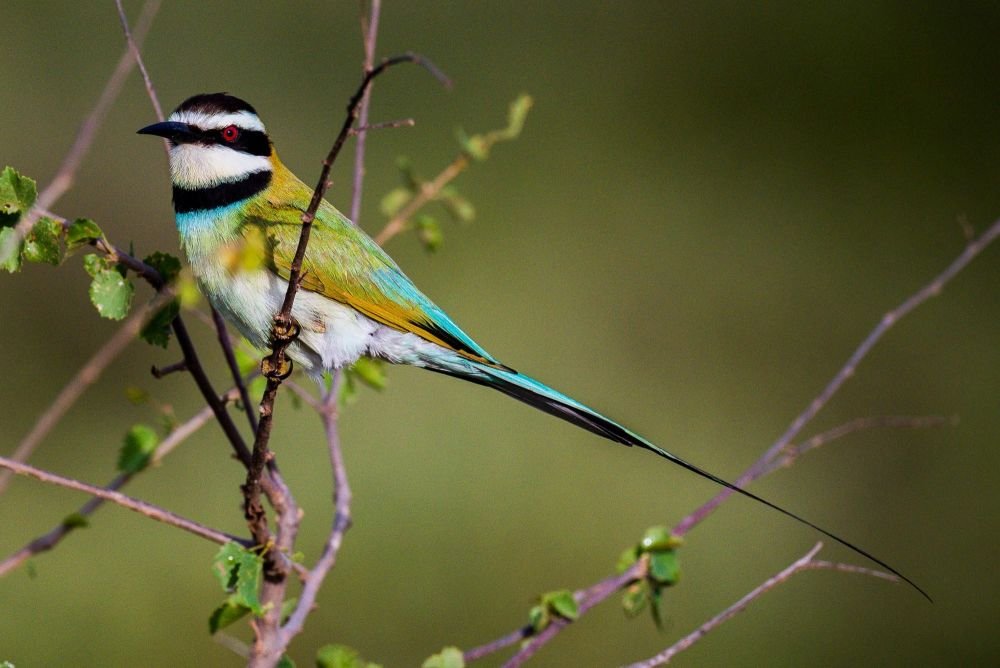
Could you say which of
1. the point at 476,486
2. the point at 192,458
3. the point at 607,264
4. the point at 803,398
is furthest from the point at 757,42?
the point at 192,458

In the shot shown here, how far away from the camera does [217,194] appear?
8.21 feet

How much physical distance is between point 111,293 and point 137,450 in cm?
30

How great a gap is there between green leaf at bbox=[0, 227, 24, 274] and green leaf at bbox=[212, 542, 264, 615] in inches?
20.3

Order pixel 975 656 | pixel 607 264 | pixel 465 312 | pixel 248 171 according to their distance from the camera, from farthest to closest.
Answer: pixel 607 264 → pixel 465 312 → pixel 975 656 → pixel 248 171

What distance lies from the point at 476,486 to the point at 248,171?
237cm

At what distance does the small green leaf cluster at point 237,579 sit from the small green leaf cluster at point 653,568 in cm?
61

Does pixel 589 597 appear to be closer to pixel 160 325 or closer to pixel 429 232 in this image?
pixel 160 325

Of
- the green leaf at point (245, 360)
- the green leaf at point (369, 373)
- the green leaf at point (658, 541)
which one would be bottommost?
the green leaf at point (658, 541)

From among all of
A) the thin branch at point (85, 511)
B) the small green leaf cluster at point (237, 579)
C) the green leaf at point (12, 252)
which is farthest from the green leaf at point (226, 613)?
the green leaf at point (12, 252)

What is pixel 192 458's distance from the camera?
4656mm

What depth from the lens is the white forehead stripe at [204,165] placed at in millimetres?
2486

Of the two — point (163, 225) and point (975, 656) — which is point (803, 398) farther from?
point (163, 225)

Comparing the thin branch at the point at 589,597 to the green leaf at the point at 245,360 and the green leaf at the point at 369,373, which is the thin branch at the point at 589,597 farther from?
the green leaf at the point at 245,360

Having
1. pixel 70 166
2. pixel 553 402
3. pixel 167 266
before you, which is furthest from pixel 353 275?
pixel 70 166
